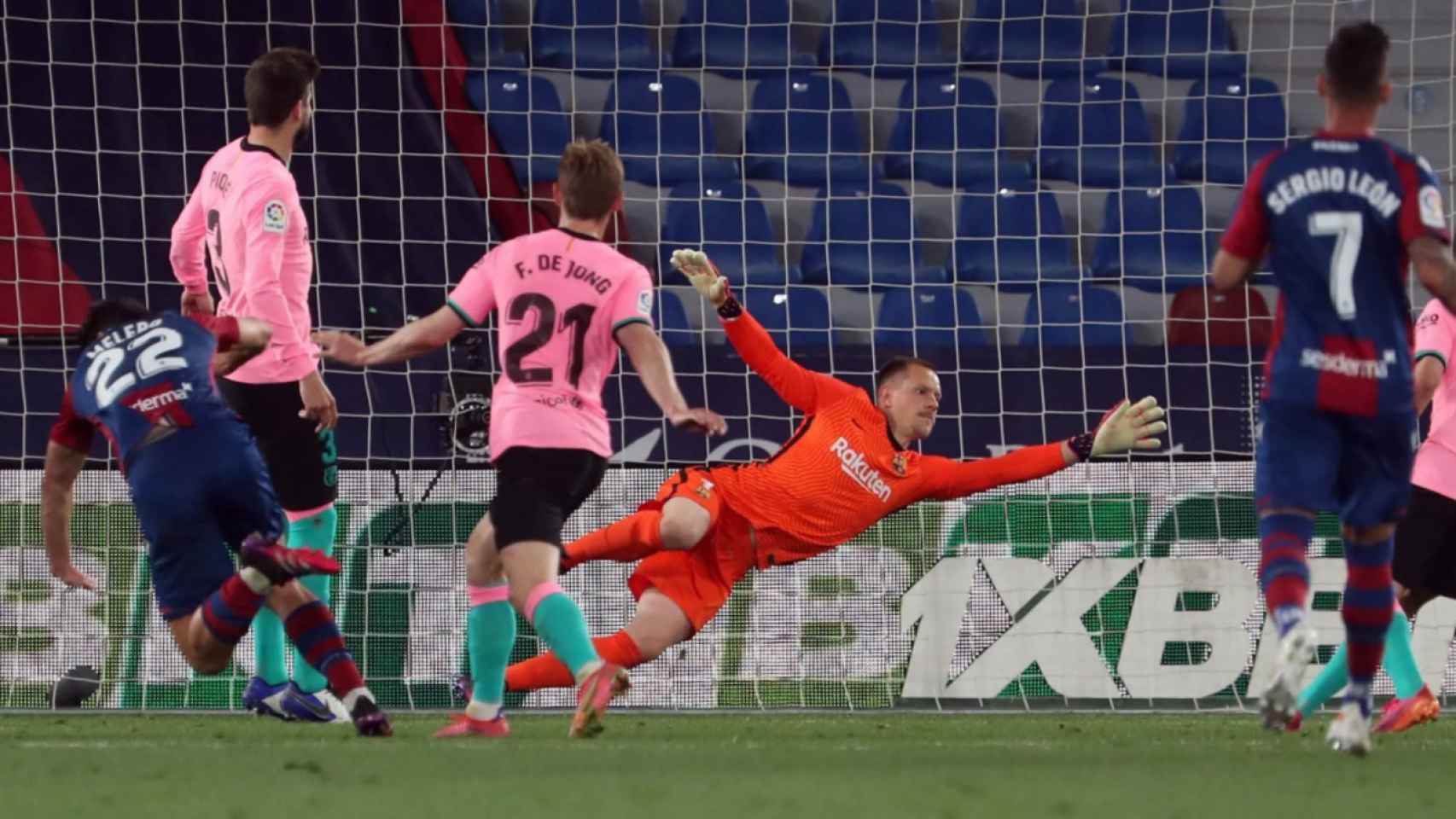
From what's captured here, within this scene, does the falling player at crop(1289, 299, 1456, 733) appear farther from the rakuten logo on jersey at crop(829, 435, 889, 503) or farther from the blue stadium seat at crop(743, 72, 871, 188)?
the blue stadium seat at crop(743, 72, 871, 188)

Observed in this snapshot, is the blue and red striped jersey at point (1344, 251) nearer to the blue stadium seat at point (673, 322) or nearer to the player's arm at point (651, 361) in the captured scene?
the player's arm at point (651, 361)

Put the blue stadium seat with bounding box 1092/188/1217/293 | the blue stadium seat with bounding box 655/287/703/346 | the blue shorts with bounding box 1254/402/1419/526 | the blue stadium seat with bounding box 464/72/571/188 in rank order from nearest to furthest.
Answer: the blue shorts with bounding box 1254/402/1419/526
the blue stadium seat with bounding box 655/287/703/346
the blue stadium seat with bounding box 1092/188/1217/293
the blue stadium seat with bounding box 464/72/571/188

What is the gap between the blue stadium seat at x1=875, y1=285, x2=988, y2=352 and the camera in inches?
432

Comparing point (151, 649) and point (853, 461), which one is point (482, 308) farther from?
point (151, 649)

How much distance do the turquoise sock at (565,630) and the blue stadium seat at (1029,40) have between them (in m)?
6.91

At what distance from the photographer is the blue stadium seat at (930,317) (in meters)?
11.0

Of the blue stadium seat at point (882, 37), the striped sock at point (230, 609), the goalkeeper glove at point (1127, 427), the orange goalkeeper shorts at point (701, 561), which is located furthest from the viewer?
the blue stadium seat at point (882, 37)

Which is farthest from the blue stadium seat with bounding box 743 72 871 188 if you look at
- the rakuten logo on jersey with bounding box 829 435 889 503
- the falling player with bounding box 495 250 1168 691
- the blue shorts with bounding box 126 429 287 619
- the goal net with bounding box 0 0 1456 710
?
the blue shorts with bounding box 126 429 287 619

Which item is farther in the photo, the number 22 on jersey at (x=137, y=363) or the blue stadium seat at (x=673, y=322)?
the blue stadium seat at (x=673, y=322)

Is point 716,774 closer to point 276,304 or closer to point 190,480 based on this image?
point 190,480

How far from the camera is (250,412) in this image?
6520mm

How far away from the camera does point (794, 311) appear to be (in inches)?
434

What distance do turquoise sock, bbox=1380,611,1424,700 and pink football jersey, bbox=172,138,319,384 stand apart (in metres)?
3.20

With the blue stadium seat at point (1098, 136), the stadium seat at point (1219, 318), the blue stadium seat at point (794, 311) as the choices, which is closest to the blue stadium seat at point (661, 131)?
the blue stadium seat at point (794, 311)
